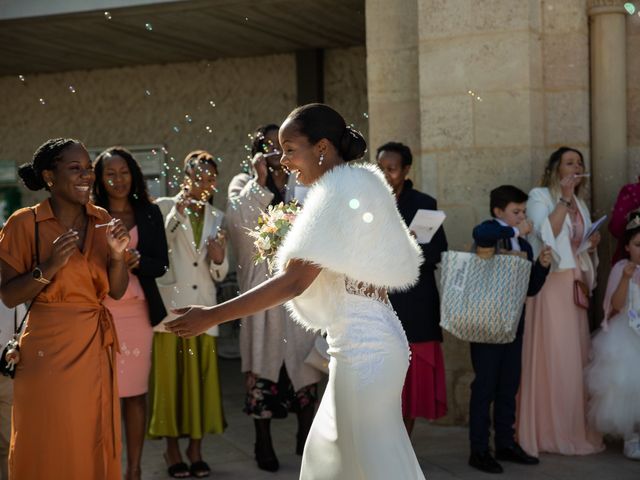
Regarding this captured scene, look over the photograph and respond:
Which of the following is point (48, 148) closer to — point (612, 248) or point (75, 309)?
point (75, 309)

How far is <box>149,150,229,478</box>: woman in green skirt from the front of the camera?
6.55 m

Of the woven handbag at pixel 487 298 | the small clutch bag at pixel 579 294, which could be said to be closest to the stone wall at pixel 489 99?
the small clutch bag at pixel 579 294

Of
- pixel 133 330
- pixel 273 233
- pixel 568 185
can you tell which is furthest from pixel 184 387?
pixel 568 185

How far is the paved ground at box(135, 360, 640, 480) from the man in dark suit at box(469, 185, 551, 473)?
0.15 meters

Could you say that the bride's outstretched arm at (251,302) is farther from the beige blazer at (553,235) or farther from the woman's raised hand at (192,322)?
the beige blazer at (553,235)

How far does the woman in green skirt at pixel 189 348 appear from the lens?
6551 millimetres

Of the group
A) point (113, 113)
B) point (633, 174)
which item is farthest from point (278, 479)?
point (113, 113)

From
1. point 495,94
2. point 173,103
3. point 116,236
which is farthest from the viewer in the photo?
point 173,103

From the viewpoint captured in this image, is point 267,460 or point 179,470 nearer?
point 179,470

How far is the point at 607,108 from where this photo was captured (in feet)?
24.8

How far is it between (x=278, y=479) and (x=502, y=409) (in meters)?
1.54

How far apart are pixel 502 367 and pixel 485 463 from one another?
64 centimetres

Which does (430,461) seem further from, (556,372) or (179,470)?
(179,470)

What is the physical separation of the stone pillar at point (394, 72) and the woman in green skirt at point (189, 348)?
200cm
